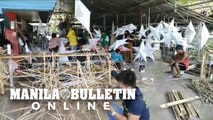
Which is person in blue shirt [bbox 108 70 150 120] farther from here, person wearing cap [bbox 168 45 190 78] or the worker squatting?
person wearing cap [bbox 168 45 190 78]

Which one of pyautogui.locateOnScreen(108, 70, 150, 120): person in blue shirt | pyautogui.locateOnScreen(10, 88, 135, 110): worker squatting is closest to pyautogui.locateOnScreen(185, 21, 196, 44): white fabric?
pyautogui.locateOnScreen(10, 88, 135, 110): worker squatting

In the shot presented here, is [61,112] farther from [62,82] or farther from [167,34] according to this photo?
[167,34]

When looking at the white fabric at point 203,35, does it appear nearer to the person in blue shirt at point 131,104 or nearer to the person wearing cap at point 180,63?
the person wearing cap at point 180,63

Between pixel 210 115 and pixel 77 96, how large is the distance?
268 cm

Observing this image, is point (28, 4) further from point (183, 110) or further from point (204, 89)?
point (204, 89)

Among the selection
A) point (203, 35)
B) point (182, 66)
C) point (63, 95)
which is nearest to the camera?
point (63, 95)

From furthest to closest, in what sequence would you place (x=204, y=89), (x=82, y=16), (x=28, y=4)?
(x=204, y=89), (x=28, y=4), (x=82, y=16)

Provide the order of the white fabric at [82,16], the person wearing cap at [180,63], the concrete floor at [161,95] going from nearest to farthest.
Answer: the white fabric at [82,16], the concrete floor at [161,95], the person wearing cap at [180,63]

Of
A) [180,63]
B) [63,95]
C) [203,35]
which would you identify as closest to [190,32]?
[203,35]

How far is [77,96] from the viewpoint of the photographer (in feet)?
14.6

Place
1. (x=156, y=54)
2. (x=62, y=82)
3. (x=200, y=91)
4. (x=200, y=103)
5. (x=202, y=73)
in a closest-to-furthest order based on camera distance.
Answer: (x=62, y=82), (x=200, y=103), (x=200, y=91), (x=202, y=73), (x=156, y=54)

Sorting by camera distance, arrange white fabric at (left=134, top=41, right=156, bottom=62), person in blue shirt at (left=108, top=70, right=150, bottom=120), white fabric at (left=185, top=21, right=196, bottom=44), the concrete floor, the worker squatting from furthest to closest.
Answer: white fabric at (left=134, top=41, right=156, bottom=62) → white fabric at (left=185, top=21, right=196, bottom=44) → the concrete floor → the worker squatting → person in blue shirt at (left=108, top=70, right=150, bottom=120)

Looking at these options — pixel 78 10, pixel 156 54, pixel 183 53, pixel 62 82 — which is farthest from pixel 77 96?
pixel 156 54

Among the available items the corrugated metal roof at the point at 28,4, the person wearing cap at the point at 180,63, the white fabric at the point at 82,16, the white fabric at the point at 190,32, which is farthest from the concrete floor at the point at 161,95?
the white fabric at the point at 190,32
